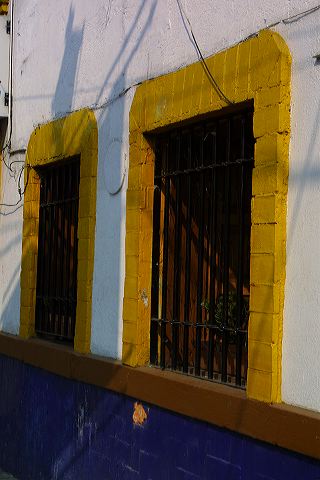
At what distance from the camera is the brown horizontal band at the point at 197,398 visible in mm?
3959

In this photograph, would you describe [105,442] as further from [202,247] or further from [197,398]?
[202,247]

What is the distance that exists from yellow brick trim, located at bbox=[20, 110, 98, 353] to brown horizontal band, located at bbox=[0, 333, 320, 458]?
0.29 metres

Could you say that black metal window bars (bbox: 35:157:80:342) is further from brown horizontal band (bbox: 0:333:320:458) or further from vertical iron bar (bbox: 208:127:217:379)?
vertical iron bar (bbox: 208:127:217:379)

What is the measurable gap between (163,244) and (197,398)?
1.21 meters

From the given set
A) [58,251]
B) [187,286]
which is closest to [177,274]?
[187,286]

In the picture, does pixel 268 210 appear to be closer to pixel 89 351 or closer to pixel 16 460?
pixel 89 351

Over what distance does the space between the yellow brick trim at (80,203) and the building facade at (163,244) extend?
0.8 inches

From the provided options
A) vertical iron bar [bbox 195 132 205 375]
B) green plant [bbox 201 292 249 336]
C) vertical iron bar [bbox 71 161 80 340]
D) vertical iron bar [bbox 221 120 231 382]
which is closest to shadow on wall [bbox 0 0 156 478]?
vertical iron bar [bbox 71 161 80 340]

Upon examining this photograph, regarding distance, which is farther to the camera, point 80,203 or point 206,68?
point 80,203

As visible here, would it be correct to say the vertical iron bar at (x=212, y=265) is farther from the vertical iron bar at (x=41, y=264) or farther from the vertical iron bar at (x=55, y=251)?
the vertical iron bar at (x=41, y=264)

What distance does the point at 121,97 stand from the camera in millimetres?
6000

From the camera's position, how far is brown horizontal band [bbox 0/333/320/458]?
3959 millimetres

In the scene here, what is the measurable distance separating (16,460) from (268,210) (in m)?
4.22

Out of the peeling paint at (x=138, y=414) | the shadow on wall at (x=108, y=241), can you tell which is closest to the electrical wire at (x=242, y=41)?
the shadow on wall at (x=108, y=241)
